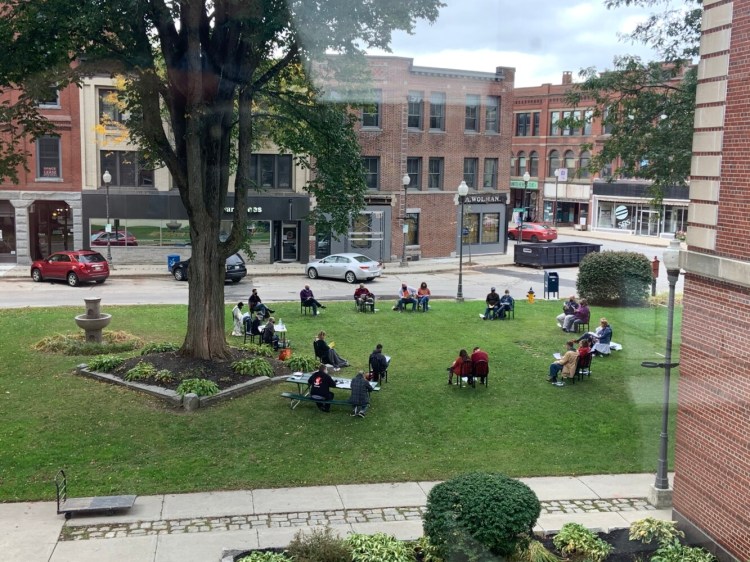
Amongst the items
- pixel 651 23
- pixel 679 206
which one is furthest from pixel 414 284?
pixel 679 206

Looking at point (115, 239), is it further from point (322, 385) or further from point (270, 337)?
point (322, 385)

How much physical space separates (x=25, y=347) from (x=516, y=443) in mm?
14072

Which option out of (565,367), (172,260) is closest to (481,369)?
(565,367)

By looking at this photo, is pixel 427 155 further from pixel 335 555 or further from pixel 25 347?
pixel 335 555

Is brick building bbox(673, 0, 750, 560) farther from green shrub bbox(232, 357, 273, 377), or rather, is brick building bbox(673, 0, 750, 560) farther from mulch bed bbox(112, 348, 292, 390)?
mulch bed bbox(112, 348, 292, 390)

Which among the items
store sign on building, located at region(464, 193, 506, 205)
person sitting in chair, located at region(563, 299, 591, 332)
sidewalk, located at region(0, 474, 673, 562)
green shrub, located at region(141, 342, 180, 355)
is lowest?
sidewalk, located at region(0, 474, 673, 562)

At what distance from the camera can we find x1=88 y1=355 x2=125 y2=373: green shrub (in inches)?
738

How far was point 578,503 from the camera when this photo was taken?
12719 millimetres

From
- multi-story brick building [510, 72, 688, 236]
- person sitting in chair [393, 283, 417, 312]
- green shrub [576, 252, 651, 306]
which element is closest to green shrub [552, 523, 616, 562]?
person sitting in chair [393, 283, 417, 312]

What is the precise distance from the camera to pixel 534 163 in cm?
6925

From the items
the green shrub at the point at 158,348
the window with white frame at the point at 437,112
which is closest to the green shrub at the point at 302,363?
the green shrub at the point at 158,348

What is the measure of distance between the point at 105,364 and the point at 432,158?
3136 centimetres

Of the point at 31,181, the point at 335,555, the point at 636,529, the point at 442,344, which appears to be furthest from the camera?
the point at 31,181

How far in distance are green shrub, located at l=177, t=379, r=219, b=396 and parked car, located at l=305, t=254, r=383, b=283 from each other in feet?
67.5
